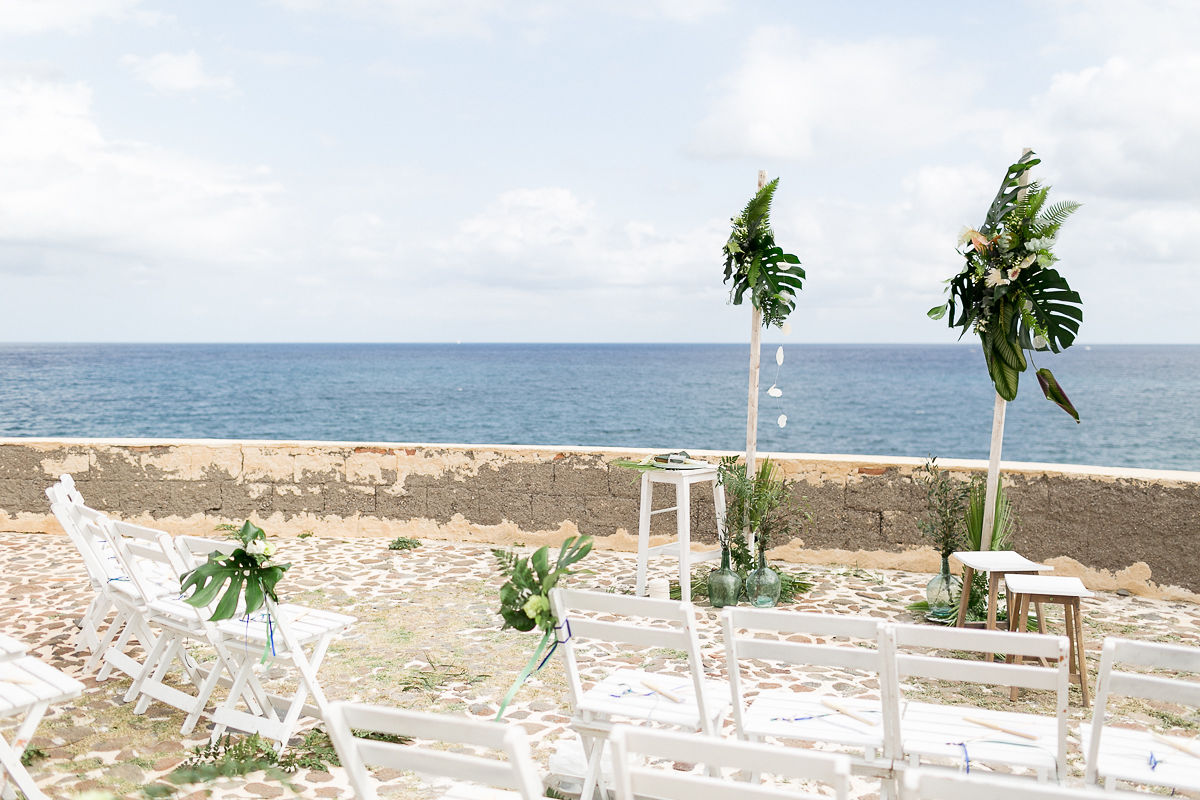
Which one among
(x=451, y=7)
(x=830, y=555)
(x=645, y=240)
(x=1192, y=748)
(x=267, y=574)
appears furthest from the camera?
(x=645, y=240)

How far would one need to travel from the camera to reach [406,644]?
502cm

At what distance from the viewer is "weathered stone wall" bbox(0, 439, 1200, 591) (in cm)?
680

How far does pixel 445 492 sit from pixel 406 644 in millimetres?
2788

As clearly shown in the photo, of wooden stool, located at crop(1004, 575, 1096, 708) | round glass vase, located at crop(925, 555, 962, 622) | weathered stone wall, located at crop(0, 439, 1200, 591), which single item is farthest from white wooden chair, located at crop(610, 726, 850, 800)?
weathered stone wall, located at crop(0, 439, 1200, 591)

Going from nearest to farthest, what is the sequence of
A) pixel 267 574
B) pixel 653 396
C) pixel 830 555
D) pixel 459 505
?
pixel 267 574 < pixel 830 555 < pixel 459 505 < pixel 653 396

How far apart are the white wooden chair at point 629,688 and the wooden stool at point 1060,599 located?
1.77m

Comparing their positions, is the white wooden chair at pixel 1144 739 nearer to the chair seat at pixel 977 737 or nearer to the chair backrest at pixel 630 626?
the chair seat at pixel 977 737

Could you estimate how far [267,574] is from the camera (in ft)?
11.0

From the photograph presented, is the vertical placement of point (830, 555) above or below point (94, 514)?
below

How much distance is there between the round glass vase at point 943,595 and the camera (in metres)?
5.53

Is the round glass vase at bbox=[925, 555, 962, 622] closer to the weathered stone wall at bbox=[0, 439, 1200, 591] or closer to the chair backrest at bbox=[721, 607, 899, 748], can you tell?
the weathered stone wall at bbox=[0, 439, 1200, 591]

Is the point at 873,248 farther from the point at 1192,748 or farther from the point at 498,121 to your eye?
the point at 1192,748

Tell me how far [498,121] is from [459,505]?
62061 mm

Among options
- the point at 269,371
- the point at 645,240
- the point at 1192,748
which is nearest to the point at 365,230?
the point at 269,371
